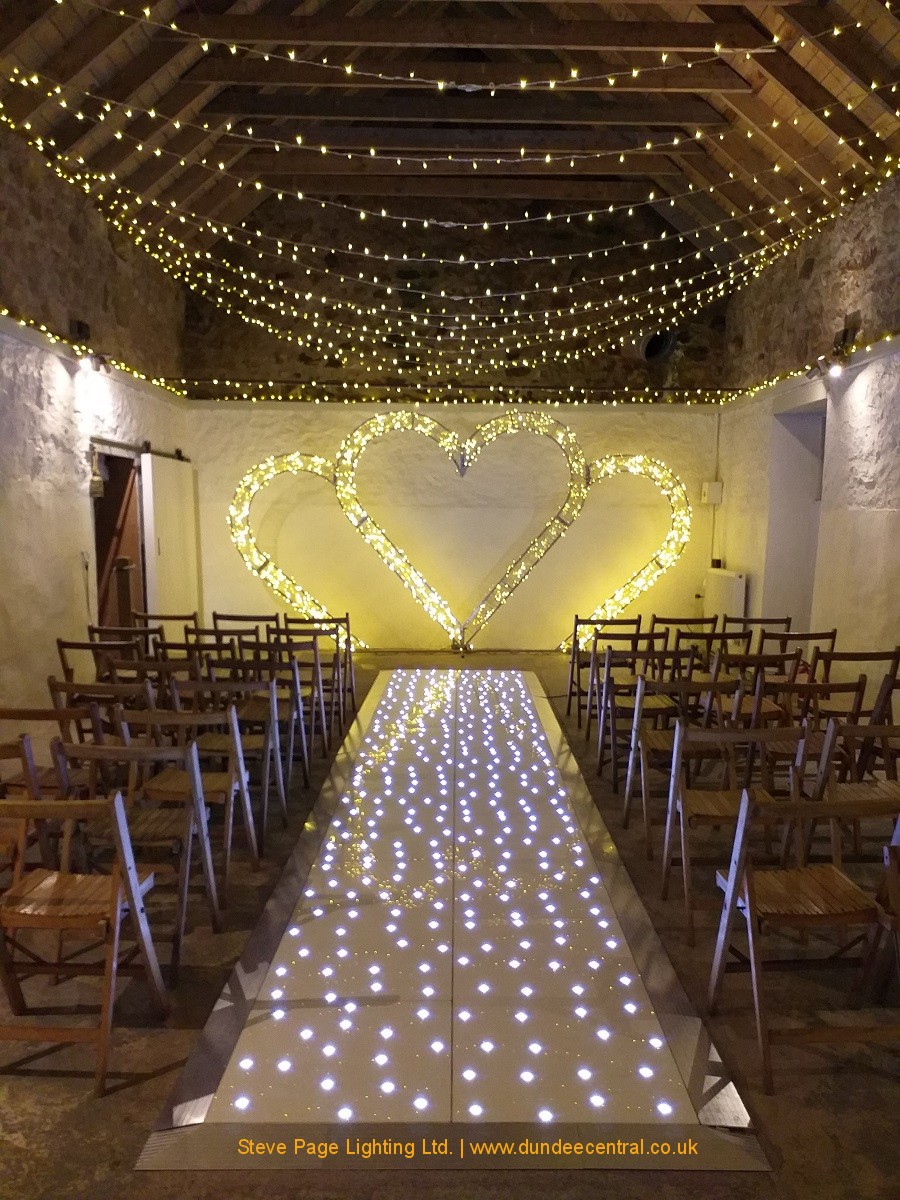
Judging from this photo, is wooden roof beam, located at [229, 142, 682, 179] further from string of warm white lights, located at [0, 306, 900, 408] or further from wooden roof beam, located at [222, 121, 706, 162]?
string of warm white lights, located at [0, 306, 900, 408]

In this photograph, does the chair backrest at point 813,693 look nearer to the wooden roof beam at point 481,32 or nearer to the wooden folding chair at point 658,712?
the wooden folding chair at point 658,712

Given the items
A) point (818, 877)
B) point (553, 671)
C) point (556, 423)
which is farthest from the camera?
point (556, 423)

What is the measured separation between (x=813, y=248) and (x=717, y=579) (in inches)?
127

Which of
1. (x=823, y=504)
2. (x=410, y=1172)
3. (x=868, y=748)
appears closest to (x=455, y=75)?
(x=823, y=504)

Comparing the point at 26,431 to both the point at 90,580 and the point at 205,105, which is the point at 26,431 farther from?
the point at 205,105

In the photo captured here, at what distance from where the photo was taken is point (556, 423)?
820cm

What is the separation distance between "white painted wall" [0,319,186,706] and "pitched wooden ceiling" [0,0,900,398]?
4.99 feet

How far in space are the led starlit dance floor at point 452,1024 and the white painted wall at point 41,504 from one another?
8.99 ft

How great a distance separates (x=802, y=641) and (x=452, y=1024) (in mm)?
5657

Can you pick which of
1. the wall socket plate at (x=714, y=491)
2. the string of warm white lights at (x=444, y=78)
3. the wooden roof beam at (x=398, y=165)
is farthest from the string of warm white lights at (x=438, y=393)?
the string of warm white lights at (x=444, y=78)

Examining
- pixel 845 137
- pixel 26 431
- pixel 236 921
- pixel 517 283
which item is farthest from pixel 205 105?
pixel 236 921

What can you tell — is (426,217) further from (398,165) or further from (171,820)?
(171,820)

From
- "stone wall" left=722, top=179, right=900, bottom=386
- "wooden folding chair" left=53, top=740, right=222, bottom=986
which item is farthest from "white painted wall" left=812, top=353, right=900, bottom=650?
"wooden folding chair" left=53, top=740, right=222, bottom=986

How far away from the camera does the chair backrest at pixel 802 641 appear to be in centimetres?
497
